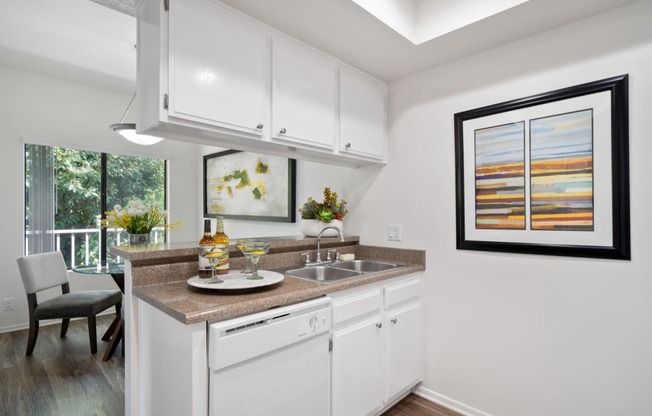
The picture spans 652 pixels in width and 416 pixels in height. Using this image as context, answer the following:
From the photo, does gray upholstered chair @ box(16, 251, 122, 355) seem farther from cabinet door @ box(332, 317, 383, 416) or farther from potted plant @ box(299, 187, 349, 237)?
cabinet door @ box(332, 317, 383, 416)

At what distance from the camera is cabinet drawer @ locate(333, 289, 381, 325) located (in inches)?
66.0

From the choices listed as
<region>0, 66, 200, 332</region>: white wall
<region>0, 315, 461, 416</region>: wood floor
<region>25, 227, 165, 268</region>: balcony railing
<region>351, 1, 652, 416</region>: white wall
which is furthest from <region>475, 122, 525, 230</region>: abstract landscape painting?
<region>0, 66, 200, 332</region>: white wall

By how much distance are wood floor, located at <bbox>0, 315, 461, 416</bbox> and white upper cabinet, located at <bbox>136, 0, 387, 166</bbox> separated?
1.78 metres

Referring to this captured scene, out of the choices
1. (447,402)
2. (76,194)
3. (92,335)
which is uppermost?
(76,194)

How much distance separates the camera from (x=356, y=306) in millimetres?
1771

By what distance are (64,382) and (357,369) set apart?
7.23 feet

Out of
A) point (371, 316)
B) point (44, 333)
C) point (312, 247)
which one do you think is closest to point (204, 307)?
point (371, 316)

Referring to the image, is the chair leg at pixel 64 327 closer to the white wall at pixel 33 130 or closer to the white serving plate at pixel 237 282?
the white wall at pixel 33 130

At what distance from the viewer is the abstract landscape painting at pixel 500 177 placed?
6.23 ft

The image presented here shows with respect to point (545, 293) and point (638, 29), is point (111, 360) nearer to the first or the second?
point (545, 293)

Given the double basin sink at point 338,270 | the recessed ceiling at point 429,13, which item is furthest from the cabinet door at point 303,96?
the double basin sink at point 338,270

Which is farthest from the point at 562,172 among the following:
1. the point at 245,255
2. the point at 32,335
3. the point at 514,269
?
the point at 32,335

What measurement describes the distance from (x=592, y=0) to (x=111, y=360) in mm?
3986

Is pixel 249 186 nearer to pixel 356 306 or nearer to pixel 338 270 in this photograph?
pixel 338 270
